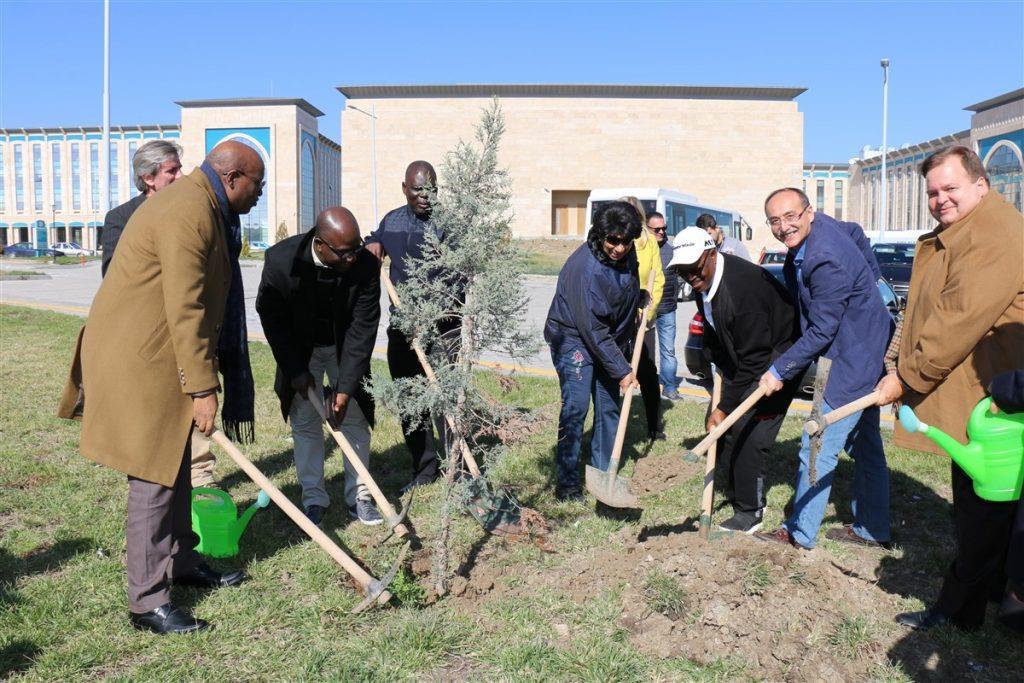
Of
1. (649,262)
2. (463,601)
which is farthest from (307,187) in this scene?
(463,601)

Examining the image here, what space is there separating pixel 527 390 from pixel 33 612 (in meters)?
4.97

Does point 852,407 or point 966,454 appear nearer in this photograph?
point 966,454

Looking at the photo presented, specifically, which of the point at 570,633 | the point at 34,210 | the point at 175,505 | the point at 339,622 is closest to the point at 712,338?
the point at 570,633

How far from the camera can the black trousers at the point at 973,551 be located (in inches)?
122

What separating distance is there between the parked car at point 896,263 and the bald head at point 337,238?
9073 mm

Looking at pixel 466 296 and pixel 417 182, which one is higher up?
pixel 417 182

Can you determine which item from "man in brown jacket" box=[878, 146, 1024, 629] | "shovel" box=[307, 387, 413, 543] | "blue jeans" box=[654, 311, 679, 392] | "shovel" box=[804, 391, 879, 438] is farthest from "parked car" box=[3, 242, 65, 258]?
"man in brown jacket" box=[878, 146, 1024, 629]

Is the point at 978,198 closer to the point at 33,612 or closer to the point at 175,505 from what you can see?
the point at 175,505

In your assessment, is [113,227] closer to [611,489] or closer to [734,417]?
[611,489]

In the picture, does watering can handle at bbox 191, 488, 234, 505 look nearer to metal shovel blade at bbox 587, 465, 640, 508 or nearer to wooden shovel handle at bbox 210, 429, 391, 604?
wooden shovel handle at bbox 210, 429, 391, 604

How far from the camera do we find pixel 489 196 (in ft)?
11.4

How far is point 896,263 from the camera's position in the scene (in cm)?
1291

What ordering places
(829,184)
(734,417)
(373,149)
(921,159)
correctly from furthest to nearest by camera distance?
(829,184) → (373,149) → (921,159) → (734,417)

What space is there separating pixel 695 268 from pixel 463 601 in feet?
6.54
